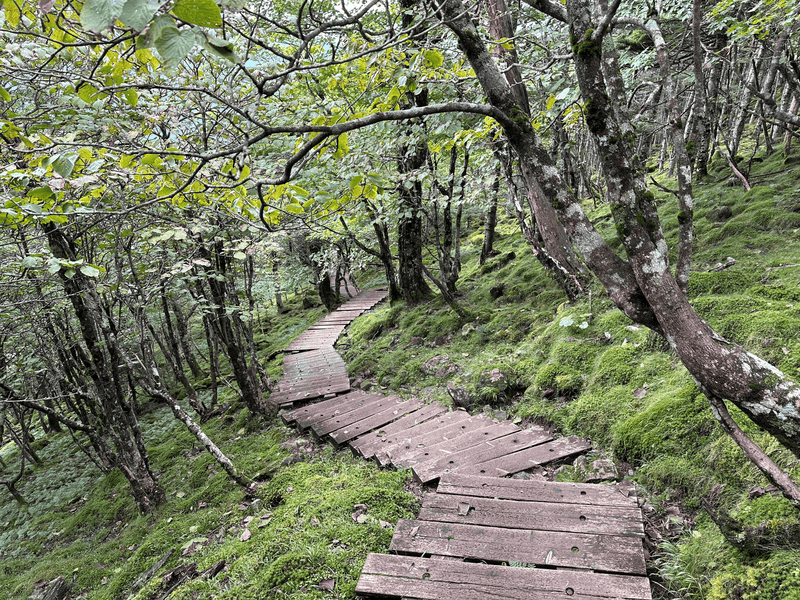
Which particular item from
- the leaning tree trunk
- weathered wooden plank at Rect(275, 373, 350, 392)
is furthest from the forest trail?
weathered wooden plank at Rect(275, 373, 350, 392)

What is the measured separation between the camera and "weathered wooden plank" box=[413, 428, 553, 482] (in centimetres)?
466

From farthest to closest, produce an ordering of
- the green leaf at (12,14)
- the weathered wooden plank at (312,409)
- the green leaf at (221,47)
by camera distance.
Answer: the weathered wooden plank at (312,409)
the green leaf at (12,14)
the green leaf at (221,47)

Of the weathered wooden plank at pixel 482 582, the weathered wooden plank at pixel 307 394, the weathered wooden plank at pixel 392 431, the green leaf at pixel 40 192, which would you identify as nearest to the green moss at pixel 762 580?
the weathered wooden plank at pixel 482 582

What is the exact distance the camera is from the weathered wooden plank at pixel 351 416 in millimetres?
6887

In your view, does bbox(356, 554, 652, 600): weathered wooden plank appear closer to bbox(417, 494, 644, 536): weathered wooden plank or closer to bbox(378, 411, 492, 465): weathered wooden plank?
bbox(417, 494, 644, 536): weathered wooden plank

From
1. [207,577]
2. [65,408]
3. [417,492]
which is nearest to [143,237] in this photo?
[207,577]

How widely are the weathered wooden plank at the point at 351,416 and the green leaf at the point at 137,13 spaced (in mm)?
6268

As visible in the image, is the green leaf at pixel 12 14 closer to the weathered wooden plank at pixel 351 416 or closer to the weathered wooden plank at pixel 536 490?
the weathered wooden plank at pixel 536 490

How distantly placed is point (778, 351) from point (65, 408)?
67.0 ft

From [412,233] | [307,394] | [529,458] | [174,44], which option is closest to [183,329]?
[307,394]

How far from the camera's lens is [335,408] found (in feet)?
25.9

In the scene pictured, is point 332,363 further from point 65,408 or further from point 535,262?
point 65,408

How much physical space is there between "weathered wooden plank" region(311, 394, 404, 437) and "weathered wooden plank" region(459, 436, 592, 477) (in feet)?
9.37

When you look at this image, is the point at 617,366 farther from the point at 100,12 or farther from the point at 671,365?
the point at 100,12
